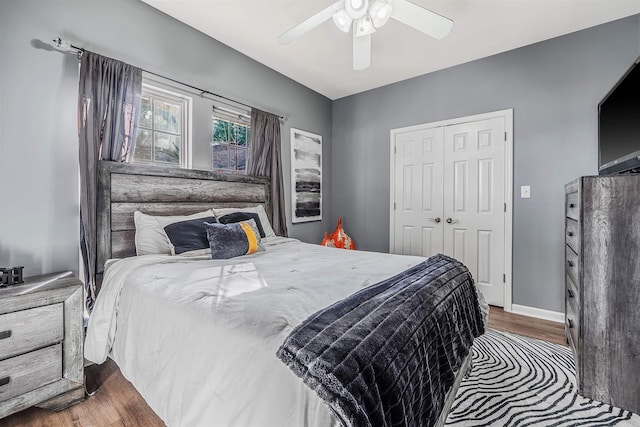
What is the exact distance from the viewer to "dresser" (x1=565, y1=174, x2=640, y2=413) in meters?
1.55

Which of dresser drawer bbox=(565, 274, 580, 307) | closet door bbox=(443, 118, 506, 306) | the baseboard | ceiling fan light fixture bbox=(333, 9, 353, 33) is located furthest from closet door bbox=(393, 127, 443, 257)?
ceiling fan light fixture bbox=(333, 9, 353, 33)

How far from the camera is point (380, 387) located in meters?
0.80

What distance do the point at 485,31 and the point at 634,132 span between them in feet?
→ 5.05

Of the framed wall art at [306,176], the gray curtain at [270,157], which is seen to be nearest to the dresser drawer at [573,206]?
the gray curtain at [270,157]

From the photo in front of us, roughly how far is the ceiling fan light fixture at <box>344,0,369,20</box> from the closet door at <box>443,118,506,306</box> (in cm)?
209

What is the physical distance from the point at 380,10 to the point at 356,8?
144 mm

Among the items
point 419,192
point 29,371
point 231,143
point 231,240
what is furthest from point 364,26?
point 29,371

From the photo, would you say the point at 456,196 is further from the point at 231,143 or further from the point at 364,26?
the point at 231,143

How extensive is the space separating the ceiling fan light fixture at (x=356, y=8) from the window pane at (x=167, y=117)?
1.74 meters

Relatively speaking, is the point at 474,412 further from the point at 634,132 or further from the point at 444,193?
the point at 444,193

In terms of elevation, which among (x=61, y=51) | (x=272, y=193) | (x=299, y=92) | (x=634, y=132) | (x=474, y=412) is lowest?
(x=474, y=412)

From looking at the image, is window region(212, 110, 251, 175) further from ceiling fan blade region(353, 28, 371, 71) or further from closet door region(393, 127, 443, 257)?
closet door region(393, 127, 443, 257)

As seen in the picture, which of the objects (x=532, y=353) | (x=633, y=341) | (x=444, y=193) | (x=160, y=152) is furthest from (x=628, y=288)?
(x=160, y=152)

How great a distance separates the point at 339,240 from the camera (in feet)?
13.1
